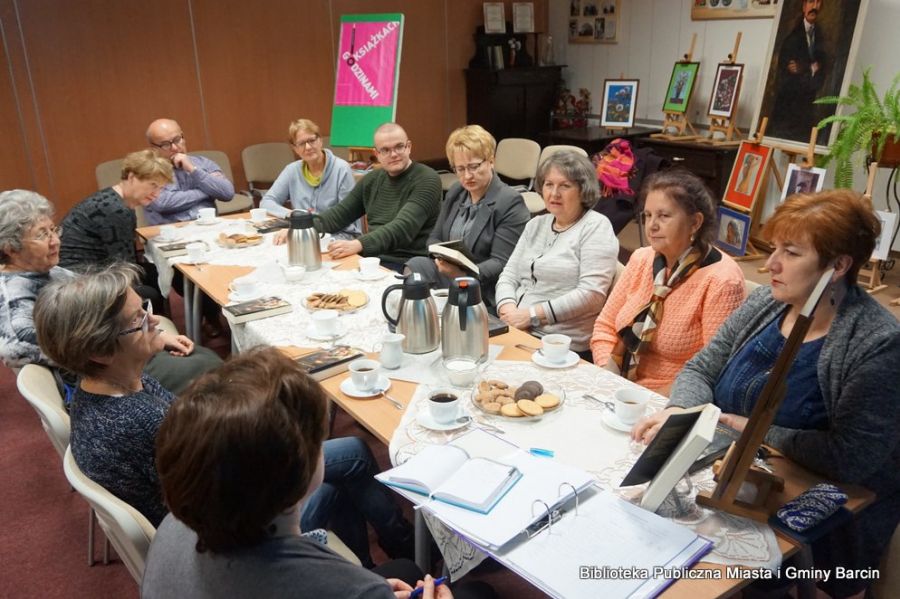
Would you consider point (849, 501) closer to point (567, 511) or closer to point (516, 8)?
point (567, 511)

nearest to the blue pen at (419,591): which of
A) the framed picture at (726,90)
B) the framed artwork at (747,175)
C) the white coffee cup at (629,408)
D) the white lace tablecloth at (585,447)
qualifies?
the white lace tablecloth at (585,447)

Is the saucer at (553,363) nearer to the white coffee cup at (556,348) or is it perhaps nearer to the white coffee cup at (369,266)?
the white coffee cup at (556,348)

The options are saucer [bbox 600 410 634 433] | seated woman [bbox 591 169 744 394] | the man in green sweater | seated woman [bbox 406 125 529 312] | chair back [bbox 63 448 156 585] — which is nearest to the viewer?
chair back [bbox 63 448 156 585]

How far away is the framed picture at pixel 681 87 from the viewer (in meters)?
5.32

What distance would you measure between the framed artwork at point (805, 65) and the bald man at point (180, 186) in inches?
148

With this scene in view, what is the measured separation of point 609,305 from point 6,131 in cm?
486

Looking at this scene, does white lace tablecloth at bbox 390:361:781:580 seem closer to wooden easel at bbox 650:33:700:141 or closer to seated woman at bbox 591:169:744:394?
seated woman at bbox 591:169:744:394

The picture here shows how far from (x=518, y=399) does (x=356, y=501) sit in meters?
0.56

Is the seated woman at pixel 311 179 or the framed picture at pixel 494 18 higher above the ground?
the framed picture at pixel 494 18

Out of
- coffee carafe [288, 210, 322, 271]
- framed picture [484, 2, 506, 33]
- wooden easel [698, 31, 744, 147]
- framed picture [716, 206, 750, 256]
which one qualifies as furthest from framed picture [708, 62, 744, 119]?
coffee carafe [288, 210, 322, 271]

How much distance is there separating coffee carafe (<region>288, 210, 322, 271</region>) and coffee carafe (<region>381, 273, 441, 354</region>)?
96 centimetres

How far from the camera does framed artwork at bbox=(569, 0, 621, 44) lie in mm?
6219

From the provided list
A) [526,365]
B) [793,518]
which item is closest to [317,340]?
[526,365]

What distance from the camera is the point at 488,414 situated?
164 cm
